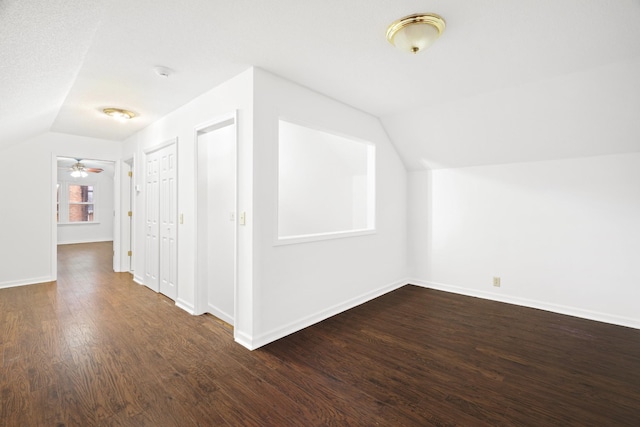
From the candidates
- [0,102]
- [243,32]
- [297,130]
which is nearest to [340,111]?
[297,130]

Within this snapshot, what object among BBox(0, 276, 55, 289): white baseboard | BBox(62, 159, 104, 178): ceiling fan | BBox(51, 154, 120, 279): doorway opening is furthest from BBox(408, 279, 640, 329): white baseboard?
BBox(62, 159, 104, 178): ceiling fan

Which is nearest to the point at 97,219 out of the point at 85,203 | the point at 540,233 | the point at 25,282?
the point at 85,203

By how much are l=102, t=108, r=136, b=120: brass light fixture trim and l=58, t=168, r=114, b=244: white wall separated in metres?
7.72

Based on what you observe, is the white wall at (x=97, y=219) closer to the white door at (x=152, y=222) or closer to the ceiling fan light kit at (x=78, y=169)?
the ceiling fan light kit at (x=78, y=169)

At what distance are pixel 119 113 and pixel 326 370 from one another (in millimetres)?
3921

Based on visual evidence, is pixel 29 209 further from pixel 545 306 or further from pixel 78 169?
pixel 545 306

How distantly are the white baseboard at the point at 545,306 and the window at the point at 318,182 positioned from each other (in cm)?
164

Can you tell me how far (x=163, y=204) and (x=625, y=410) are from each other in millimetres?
4894

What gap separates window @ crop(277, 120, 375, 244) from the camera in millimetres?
4613

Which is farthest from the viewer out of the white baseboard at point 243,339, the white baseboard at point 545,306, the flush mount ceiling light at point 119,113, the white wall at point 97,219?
the white wall at point 97,219

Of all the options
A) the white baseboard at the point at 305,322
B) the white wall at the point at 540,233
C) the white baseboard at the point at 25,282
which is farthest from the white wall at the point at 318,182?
the white baseboard at the point at 25,282

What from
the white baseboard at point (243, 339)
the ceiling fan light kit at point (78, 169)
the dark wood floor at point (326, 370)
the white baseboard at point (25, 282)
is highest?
the ceiling fan light kit at point (78, 169)

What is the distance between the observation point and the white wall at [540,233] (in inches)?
124

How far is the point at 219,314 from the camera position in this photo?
10.7ft
